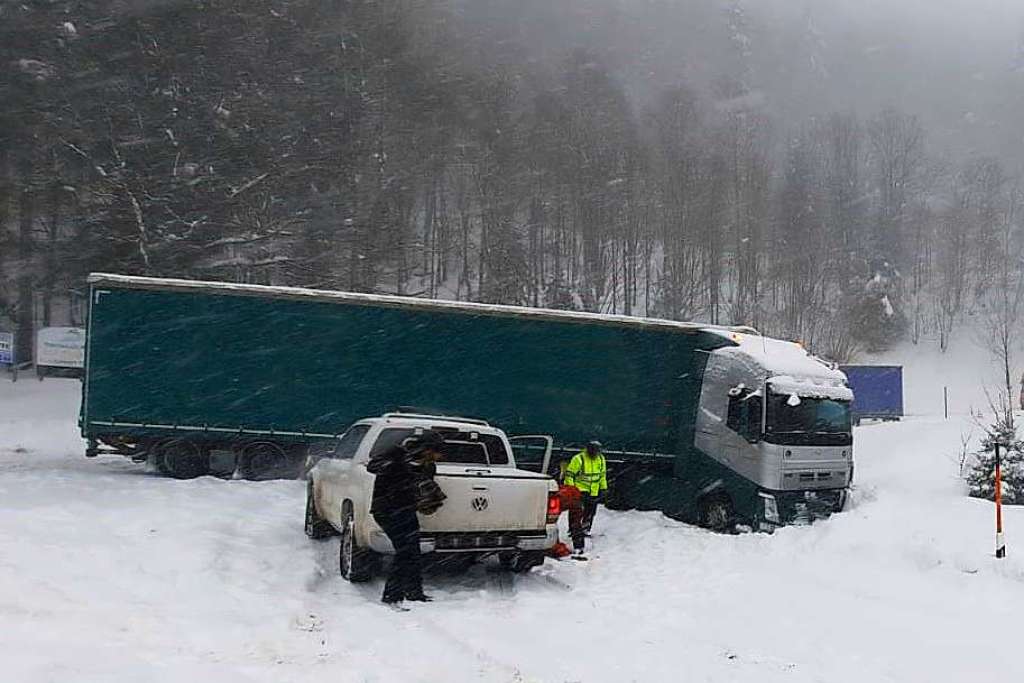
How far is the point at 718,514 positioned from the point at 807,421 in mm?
2000

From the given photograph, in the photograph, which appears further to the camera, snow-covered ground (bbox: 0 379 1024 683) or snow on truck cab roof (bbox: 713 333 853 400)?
snow on truck cab roof (bbox: 713 333 853 400)

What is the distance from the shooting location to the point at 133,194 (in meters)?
32.3

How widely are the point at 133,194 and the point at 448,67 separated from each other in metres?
23.5

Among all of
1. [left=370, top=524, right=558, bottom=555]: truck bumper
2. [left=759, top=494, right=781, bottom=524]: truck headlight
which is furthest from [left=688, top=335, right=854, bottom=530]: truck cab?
[left=370, top=524, right=558, bottom=555]: truck bumper

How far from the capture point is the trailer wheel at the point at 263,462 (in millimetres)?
16312

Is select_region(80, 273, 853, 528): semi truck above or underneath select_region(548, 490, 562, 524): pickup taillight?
above

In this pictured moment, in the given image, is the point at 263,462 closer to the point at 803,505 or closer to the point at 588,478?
the point at 588,478

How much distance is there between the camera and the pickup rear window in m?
10.3

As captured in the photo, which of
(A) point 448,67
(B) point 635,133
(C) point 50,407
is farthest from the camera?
(B) point 635,133

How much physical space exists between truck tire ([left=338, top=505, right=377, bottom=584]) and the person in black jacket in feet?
1.91

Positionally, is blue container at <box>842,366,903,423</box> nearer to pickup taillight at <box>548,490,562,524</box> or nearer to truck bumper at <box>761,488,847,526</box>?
truck bumper at <box>761,488,847,526</box>

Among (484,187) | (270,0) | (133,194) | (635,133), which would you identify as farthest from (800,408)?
(635,133)

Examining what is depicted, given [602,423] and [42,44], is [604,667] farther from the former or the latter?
[42,44]

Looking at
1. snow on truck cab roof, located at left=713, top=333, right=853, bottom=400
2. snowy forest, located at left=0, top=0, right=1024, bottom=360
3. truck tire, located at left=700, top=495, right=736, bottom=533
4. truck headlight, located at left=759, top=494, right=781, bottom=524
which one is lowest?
truck tire, located at left=700, top=495, right=736, bottom=533
